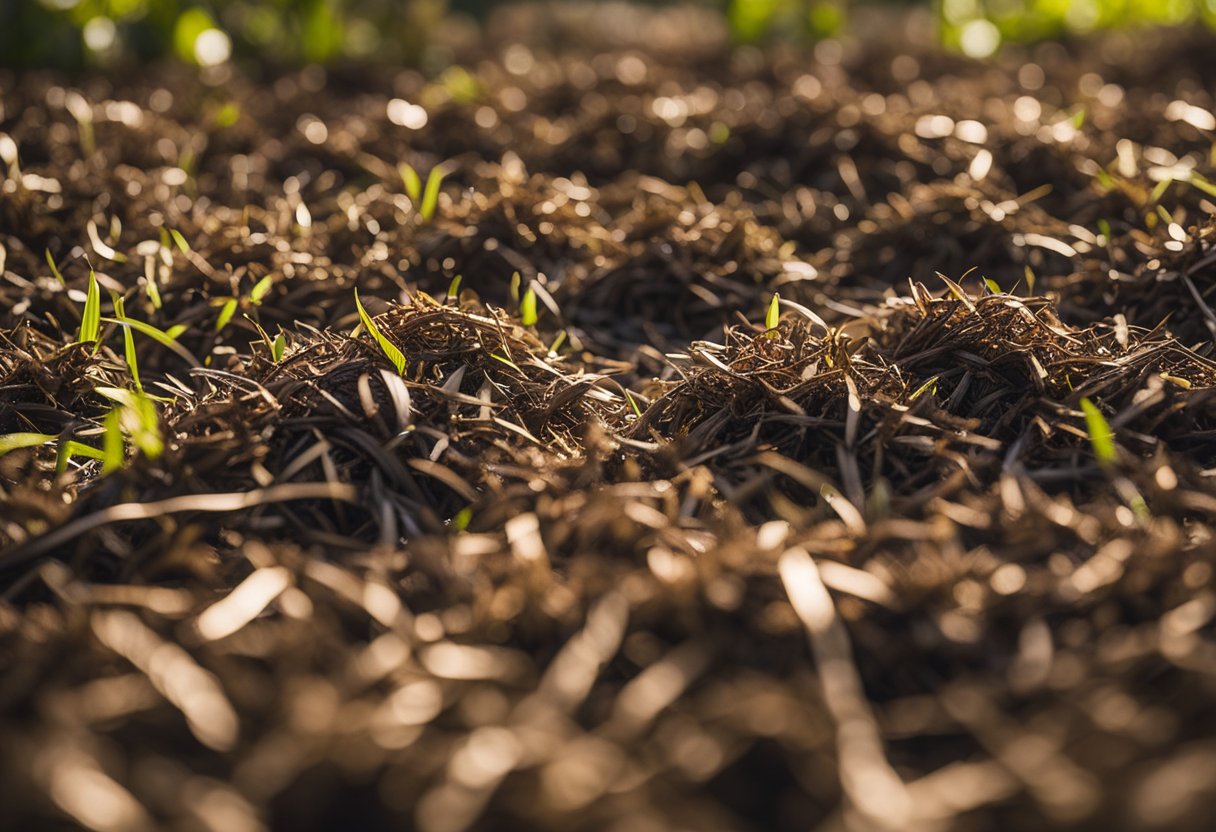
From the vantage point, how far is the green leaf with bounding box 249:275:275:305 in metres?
2.11

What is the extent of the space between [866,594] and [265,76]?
154 inches

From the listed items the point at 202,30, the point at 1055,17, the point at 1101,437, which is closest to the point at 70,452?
the point at 1101,437

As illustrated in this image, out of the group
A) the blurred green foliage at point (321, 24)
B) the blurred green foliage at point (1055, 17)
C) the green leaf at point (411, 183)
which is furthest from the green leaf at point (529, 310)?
the blurred green foliage at point (1055, 17)

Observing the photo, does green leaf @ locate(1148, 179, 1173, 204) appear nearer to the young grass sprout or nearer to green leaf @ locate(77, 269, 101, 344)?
the young grass sprout

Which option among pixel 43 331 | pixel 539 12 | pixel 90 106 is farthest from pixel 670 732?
pixel 539 12

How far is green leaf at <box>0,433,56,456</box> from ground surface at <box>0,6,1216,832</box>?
0.02 meters

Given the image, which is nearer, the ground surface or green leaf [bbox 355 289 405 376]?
the ground surface

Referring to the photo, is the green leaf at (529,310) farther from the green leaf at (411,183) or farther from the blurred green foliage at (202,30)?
the blurred green foliage at (202,30)

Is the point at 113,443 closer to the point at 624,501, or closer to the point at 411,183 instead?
the point at 624,501

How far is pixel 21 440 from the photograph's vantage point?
61.6 inches

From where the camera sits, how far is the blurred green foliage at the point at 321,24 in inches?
154

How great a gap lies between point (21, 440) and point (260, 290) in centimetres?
66

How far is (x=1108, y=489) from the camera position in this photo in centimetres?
149

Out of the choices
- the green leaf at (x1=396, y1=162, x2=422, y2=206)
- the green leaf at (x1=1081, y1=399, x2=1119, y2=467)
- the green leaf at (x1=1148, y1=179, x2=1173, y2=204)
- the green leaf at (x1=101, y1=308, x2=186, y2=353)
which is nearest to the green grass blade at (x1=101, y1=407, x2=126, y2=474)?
the green leaf at (x1=101, y1=308, x2=186, y2=353)
